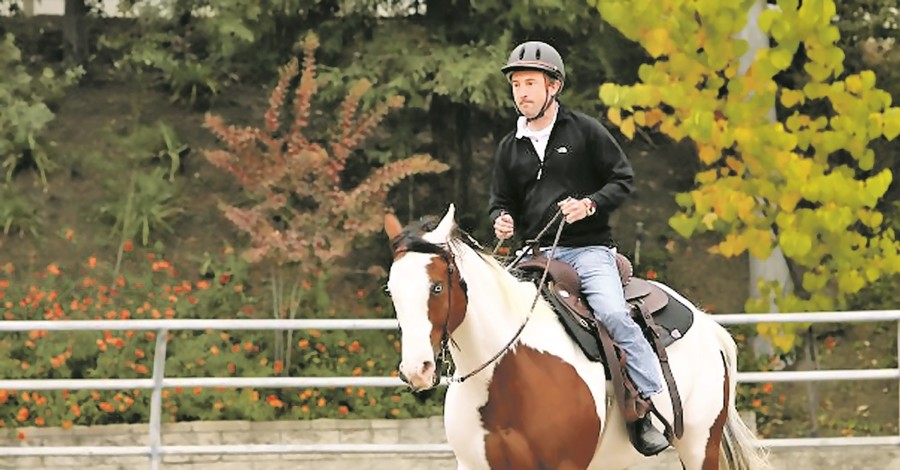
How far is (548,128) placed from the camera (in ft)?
21.4

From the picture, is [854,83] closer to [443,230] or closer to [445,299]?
[443,230]

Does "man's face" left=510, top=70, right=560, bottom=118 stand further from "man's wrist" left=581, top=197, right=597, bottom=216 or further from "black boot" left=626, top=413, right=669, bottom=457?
"black boot" left=626, top=413, right=669, bottom=457

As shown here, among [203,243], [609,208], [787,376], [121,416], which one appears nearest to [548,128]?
[609,208]

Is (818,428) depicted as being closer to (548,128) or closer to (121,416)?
(121,416)

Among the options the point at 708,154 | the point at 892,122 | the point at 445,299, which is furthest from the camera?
the point at 708,154

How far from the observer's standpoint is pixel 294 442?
12172mm

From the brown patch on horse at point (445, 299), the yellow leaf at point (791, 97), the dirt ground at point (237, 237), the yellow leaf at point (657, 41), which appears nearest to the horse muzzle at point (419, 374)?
the brown patch on horse at point (445, 299)

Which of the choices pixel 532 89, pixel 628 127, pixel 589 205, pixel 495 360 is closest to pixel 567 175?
pixel 589 205

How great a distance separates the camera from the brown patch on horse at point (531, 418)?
6.00 m

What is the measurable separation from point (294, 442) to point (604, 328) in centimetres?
616

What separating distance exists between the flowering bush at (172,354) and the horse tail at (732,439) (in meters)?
5.17

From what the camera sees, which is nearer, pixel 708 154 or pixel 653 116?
pixel 708 154

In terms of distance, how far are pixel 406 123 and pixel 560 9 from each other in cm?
191

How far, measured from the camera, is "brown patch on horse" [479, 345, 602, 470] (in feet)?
19.7
